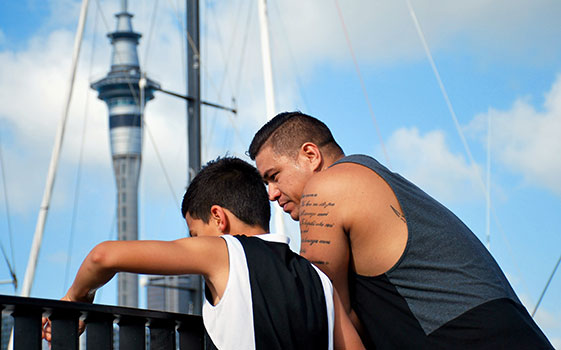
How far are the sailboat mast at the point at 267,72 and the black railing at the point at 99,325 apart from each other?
303 inches

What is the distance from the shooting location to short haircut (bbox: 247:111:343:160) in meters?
2.86

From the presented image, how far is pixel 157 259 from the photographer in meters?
1.93

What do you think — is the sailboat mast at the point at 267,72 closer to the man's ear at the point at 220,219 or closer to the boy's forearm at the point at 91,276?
the man's ear at the point at 220,219

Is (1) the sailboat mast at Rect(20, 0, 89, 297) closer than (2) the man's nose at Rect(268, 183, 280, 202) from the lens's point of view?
No

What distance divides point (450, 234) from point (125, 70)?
8363 centimetres

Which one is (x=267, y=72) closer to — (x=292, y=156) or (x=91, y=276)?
(x=292, y=156)

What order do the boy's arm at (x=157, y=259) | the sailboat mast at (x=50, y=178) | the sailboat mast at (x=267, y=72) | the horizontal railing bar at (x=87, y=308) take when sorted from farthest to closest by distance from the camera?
the sailboat mast at (x=50, y=178) → the sailboat mast at (x=267, y=72) → the boy's arm at (x=157, y=259) → the horizontal railing bar at (x=87, y=308)

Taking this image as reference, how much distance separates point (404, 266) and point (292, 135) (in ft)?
2.58

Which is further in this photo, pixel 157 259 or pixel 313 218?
pixel 313 218

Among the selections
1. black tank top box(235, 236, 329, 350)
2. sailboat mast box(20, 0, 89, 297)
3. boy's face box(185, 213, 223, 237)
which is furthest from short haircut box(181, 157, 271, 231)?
sailboat mast box(20, 0, 89, 297)

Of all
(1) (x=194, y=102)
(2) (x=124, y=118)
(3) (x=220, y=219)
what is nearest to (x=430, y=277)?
(3) (x=220, y=219)

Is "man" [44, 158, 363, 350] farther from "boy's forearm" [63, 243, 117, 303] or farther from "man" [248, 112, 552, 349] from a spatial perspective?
"man" [248, 112, 552, 349]

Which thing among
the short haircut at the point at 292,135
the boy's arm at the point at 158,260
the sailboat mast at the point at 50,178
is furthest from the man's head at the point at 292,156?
the sailboat mast at the point at 50,178

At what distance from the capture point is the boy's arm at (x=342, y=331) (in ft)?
7.18
